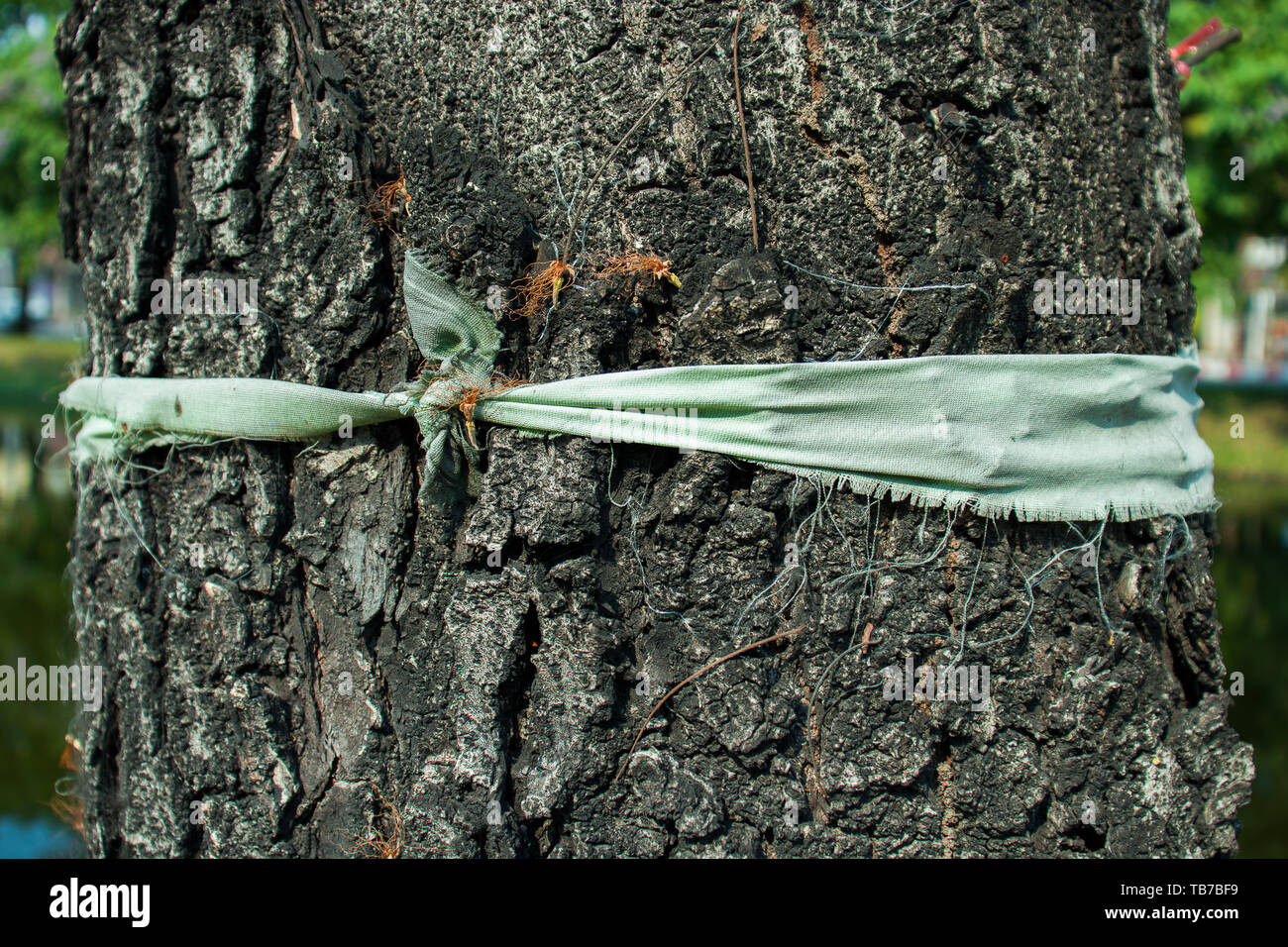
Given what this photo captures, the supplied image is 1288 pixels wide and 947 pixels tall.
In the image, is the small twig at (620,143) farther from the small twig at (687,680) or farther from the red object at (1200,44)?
the red object at (1200,44)

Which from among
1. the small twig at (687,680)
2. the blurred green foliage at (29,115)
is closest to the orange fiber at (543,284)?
the small twig at (687,680)

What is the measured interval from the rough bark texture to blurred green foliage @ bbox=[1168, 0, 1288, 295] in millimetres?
10003

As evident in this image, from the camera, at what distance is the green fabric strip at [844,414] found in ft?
4.37

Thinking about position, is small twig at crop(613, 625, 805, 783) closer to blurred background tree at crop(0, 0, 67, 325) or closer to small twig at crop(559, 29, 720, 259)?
small twig at crop(559, 29, 720, 259)

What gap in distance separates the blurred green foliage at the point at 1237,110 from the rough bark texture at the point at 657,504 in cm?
1000

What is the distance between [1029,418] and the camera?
138cm

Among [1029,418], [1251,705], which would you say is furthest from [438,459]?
[1251,705]

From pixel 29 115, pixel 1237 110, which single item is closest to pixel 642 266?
pixel 1237 110

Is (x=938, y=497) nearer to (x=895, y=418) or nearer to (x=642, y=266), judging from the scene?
(x=895, y=418)

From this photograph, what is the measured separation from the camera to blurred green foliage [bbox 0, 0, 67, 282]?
37.3 feet

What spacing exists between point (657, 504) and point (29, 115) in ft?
44.5

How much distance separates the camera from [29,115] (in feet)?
37.6

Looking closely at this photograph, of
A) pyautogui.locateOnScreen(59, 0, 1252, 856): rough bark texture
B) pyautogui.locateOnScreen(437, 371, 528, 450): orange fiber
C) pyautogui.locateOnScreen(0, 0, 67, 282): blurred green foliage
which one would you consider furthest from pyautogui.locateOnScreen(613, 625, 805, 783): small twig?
pyautogui.locateOnScreen(0, 0, 67, 282): blurred green foliage

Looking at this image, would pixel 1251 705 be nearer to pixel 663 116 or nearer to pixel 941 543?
pixel 941 543
